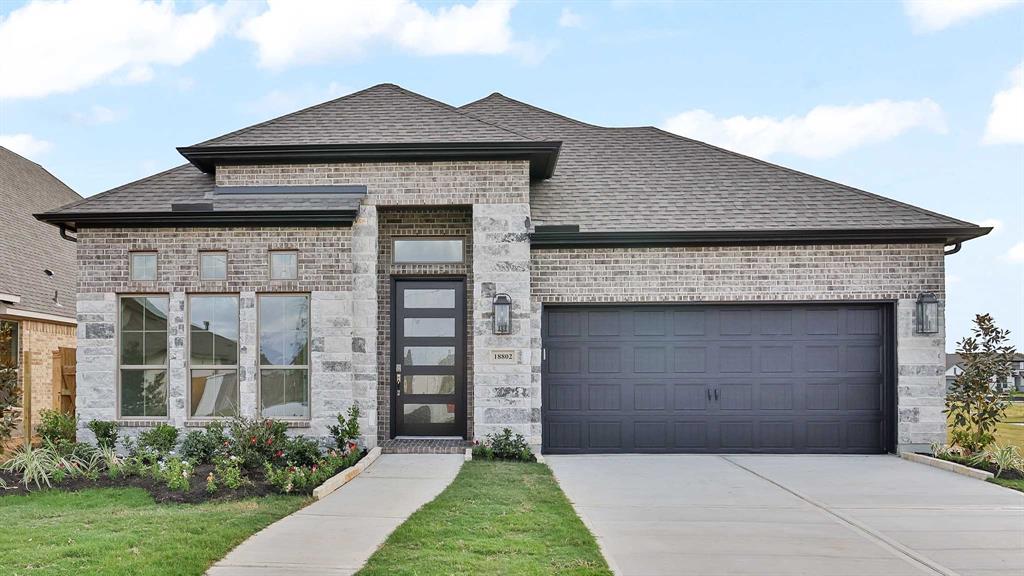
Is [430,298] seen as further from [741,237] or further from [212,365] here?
[741,237]

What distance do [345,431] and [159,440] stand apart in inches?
102

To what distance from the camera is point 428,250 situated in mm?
11758

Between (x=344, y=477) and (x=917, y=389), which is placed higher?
(x=917, y=389)

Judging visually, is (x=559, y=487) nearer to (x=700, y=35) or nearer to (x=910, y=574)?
(x=910, y=574)

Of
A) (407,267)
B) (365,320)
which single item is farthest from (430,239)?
(365,320)

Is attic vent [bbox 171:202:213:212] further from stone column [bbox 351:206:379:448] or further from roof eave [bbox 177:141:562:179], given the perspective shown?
stone column [bbox 351:206:379:448]

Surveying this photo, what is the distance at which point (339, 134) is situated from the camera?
11273 millimetres

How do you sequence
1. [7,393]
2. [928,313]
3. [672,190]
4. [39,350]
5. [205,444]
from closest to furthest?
[7,393] < [205,444] < [928,313] < [672,190] < [39,350]

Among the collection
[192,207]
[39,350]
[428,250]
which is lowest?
[39,350]

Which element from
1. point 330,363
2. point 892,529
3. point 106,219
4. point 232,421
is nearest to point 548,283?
point 330,363

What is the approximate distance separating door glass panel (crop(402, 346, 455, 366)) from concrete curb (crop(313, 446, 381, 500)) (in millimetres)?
1731

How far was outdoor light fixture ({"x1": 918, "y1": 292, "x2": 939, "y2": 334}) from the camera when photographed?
→ 11164mm

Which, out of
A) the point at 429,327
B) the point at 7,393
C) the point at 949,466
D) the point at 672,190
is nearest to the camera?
the point at 7,393

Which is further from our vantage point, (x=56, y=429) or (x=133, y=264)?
(x=133, y=264)
